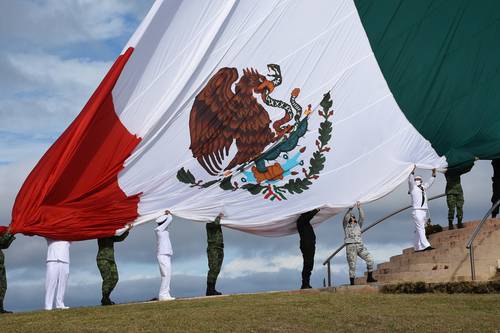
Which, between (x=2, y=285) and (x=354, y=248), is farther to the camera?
(x=354, y=248)

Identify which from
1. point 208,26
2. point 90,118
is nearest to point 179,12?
point 208,26

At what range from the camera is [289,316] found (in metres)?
14.4

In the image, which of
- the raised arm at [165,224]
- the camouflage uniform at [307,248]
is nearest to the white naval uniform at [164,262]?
the raised arm at [165,224]

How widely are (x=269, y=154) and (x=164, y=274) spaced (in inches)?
148

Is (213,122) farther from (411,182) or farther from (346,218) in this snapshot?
(411,182)

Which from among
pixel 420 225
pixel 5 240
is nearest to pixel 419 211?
pixel 420 225

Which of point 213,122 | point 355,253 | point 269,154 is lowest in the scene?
point 355,253

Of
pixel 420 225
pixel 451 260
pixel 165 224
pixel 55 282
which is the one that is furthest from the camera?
pixel 420 225

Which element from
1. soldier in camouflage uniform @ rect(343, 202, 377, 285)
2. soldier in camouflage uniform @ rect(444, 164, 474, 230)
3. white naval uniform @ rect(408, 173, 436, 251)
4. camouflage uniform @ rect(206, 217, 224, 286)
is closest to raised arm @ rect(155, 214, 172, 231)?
camouflage uniform @ rect(206, 217, 224, 286)

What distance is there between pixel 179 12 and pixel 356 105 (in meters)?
4.50

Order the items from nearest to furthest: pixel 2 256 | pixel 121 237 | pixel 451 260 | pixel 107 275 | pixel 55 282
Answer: pixel 2 256 → pixel 55 282 → pixel 107 275 → pixel 121 237 → pixel 451 260

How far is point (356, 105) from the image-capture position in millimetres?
20688

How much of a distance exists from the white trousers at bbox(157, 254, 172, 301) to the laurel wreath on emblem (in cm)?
199

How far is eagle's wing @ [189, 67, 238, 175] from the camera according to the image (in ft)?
64.6
